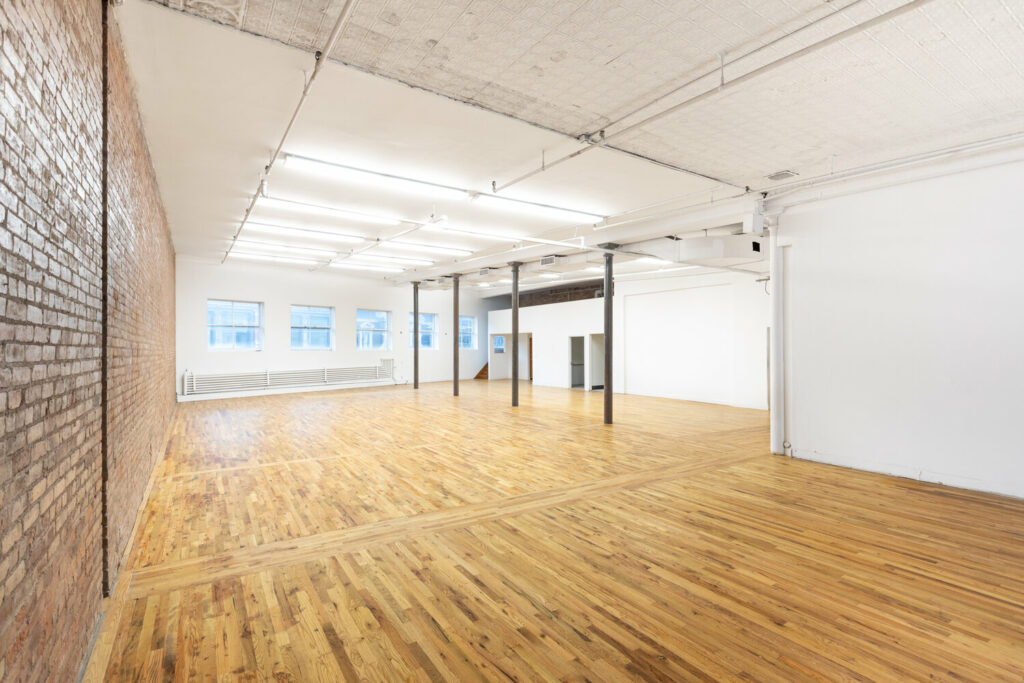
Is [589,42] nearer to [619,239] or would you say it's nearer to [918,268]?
[918,268]

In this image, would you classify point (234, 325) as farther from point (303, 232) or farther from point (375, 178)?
point (375, 178)

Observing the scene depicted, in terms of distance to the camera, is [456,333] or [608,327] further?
[456,333]

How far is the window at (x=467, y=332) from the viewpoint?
1912 cm

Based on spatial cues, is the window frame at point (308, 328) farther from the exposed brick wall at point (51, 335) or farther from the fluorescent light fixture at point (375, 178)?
the exposed brick wall at point (51, 335)

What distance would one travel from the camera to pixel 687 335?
1248cm

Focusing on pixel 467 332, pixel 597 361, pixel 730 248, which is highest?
pixel 730 248

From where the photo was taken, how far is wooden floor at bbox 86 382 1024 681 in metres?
2.23

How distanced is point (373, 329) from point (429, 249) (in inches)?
266

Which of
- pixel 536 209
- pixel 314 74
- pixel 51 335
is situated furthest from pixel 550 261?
pixel 51 335

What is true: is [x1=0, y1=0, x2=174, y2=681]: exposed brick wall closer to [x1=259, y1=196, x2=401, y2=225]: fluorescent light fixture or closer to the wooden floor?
the wooden floor

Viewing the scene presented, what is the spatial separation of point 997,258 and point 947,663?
444cm

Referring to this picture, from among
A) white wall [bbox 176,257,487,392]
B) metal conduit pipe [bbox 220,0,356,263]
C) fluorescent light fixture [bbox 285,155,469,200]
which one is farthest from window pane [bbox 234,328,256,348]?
fluorescent light fixture [bbox 285,155,469,200]

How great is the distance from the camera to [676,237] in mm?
8961

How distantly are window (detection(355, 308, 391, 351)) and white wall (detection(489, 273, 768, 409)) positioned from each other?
5980 millimetres
